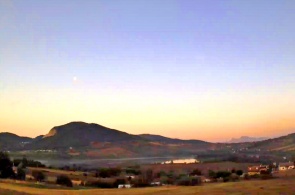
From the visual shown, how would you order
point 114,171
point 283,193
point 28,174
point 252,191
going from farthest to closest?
point 114,171
point 28,174
point 252,191
point 283,193

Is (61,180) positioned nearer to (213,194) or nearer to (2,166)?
(2,166)

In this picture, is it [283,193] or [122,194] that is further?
[122,194]

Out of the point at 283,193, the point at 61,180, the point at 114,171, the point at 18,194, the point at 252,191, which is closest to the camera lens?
the point at 283,193

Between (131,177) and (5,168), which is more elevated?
(5,168)

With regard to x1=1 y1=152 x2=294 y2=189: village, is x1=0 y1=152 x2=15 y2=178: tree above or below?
above

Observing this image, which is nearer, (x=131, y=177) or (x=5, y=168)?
(x=5, y=168)

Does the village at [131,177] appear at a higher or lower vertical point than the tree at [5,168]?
lower

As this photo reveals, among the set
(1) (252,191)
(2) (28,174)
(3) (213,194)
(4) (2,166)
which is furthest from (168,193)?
(2) (28,174)

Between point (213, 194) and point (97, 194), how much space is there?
1096cm

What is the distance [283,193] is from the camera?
30.5m

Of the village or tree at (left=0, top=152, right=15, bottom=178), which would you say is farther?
tree at (left=0, top=152, right=15, bottom=178)

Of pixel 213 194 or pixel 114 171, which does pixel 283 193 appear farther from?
pixel 114 171

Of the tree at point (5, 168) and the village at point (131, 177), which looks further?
the tree at point (5, 168)

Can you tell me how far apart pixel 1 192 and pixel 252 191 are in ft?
68.9
